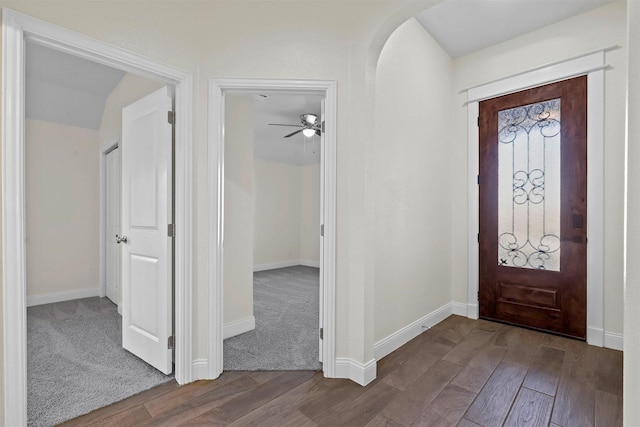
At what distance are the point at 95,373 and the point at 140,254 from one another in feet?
2.97

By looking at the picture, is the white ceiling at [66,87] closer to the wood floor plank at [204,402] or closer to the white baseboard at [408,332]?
the wood floor plank at [204,402]

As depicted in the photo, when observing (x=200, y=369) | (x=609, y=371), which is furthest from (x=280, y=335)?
(x=609, y=371)

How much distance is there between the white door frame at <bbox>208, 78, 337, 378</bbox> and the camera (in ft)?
7.05

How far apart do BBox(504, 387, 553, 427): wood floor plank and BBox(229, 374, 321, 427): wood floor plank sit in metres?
1.21

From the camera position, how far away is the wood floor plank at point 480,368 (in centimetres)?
212

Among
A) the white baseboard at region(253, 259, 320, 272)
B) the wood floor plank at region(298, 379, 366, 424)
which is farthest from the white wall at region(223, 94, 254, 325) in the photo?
the white baseboard at region(253, 259, 320, 272)

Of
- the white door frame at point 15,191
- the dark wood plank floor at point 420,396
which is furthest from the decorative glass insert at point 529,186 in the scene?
the white door frame at point 15,191

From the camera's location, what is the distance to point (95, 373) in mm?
2240

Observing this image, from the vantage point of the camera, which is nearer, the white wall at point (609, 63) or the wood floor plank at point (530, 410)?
the wood floor plank at point (530, 410)

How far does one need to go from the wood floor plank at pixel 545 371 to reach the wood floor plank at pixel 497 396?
65 millimetres

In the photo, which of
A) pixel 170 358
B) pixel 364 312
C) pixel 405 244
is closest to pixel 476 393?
pixel 364 312

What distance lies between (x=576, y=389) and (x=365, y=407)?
1468 millimetres

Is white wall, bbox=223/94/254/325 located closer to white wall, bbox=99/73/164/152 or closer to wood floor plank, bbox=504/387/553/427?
white wall, bbox=99/73/164/152

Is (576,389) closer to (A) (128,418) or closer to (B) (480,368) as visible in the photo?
(B) (480,368)
